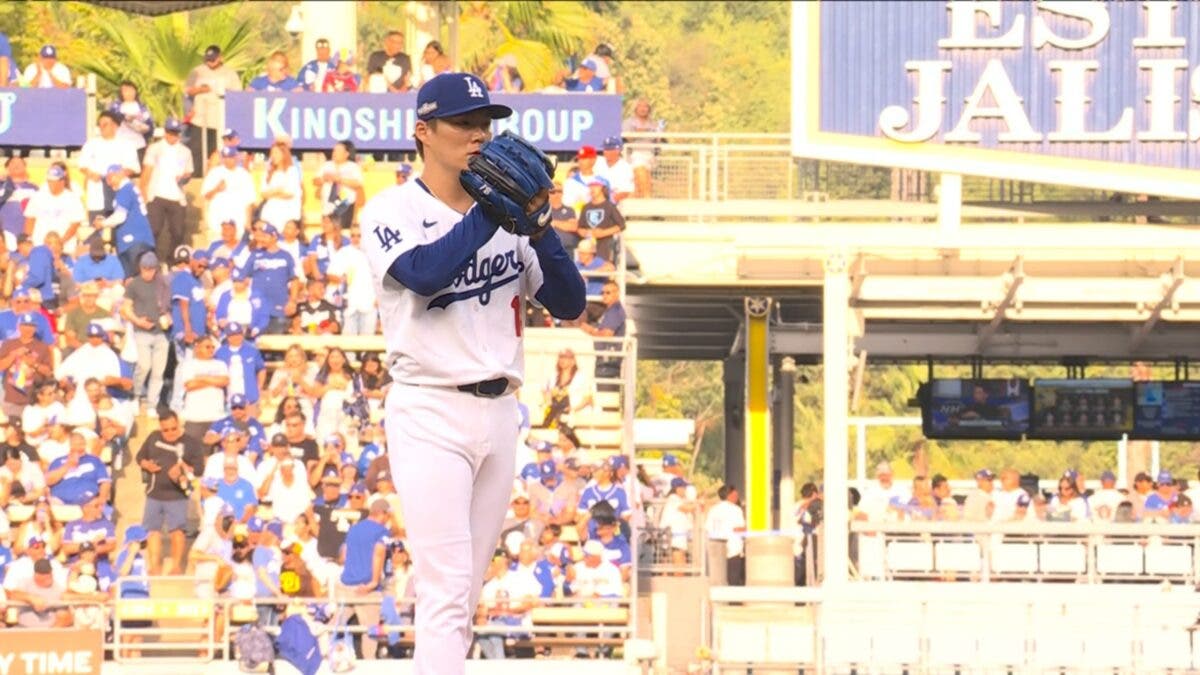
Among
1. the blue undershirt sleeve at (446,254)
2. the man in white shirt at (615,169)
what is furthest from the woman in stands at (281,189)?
the blue undershirt sleeve at (446,254)

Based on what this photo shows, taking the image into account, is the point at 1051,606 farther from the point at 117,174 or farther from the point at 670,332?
the point at 670,332

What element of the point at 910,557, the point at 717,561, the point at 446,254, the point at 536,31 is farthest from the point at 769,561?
the point at 536,31

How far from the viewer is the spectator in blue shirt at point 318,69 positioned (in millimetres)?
22250

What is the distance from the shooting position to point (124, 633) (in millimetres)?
15633

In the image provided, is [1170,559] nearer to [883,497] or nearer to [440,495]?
[883,497]

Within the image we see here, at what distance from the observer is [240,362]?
18547 mm

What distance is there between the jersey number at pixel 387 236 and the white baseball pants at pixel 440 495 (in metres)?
0.46

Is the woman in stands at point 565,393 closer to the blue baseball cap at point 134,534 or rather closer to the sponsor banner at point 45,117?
the blue baseball cap at point 134,534

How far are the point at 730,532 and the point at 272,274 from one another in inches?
197

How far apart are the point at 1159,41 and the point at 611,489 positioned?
7936 millimetres

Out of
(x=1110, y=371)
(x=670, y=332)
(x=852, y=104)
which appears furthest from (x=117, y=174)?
(x=1110, y=371)

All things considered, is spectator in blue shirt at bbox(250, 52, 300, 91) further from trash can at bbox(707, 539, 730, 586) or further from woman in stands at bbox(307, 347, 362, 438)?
trash can at bbox(707, 539, 730, 586)

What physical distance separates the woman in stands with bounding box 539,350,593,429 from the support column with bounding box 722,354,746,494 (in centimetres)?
869

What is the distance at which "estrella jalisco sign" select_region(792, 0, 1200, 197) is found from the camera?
885 inches
